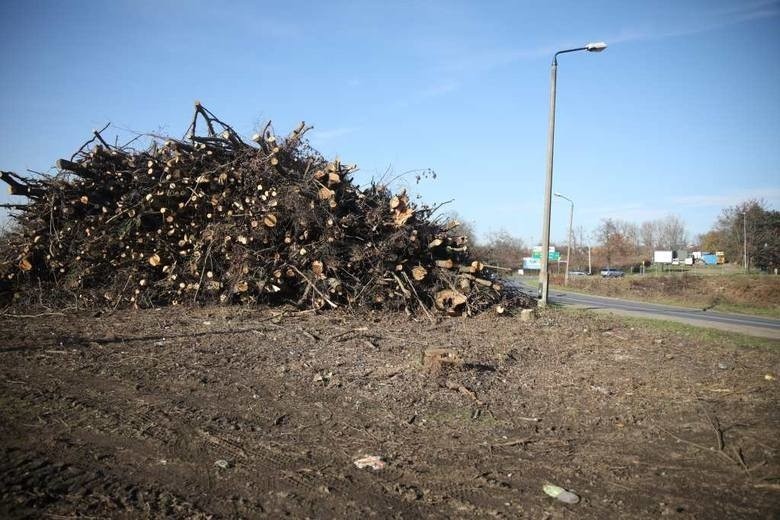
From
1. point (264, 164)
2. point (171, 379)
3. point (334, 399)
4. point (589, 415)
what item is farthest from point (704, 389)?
point (264, 164)

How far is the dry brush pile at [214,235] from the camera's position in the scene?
30.6 feet

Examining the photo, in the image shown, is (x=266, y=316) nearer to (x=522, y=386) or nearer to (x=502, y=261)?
(x=522, y=386)

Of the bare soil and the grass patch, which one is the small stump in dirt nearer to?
the grass patch

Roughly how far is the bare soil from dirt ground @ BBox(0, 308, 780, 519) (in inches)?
750

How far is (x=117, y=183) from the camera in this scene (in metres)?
10.1

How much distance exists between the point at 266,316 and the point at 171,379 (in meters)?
3.34

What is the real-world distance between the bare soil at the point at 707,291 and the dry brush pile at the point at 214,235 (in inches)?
745

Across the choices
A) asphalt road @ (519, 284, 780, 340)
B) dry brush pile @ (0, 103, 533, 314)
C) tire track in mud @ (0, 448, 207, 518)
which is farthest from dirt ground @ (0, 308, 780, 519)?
asphalt road @ (519, 284, 780, 340)

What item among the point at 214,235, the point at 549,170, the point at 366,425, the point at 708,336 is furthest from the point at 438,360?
the point at 549,170

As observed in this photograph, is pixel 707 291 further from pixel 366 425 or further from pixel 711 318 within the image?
pixel 366 425

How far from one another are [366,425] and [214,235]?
19.8ft

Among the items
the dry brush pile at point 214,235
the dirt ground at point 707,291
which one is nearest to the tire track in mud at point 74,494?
the dry brush pile at point 214,235

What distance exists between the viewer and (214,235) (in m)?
9.21

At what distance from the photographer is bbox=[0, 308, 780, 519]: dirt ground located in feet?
10.3
